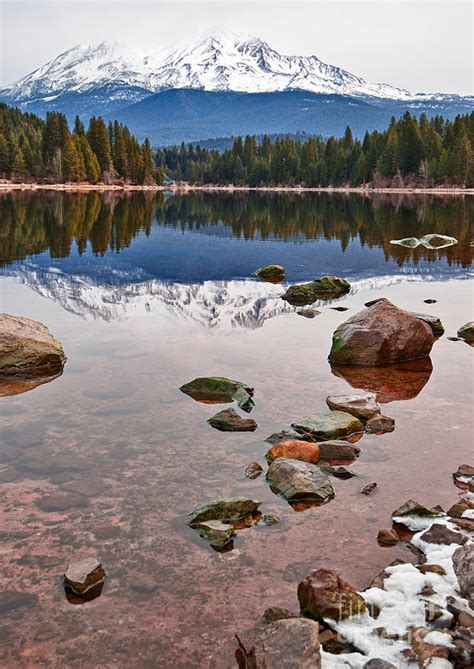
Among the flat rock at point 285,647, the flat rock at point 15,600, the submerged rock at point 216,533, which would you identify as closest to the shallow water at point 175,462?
the flat rock at point 15,600

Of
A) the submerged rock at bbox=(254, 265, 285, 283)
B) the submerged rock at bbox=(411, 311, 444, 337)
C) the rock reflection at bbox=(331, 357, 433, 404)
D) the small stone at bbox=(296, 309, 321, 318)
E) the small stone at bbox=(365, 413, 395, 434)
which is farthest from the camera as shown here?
the submerged rock at bbox=(254, 265, 285, 283)

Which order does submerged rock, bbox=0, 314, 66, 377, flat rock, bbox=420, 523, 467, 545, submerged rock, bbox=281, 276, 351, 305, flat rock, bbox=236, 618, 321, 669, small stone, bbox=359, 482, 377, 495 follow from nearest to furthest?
flat rock, bbox=236, 618, 321, 669
flat rock, bbox=420, 523, 467, 545
small stone, bbox=359, 482, 377, 495
submerged rock, bbox=0, 314, 66, 377
submerged rock, bbox=281, 276, 351, 305

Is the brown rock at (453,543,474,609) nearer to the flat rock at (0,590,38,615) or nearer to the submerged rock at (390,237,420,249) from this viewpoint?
the flat rock at (0,590,38,615)

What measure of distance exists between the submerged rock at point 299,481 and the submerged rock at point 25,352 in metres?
7.66

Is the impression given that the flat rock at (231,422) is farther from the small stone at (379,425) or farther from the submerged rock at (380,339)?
the submerged rock at (380,339)

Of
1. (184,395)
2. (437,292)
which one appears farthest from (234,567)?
(437,292)

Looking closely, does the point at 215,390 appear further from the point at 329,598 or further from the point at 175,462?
the point at 329,598

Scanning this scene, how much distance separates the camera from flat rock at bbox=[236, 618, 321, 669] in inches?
239

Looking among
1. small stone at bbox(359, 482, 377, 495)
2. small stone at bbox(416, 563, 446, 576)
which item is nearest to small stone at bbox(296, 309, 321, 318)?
small stone at bbox(359, 482, 377, 495)

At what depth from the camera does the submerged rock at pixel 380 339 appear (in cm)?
1753

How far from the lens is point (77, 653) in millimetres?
6730

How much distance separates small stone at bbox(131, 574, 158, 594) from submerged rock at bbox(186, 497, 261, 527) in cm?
126

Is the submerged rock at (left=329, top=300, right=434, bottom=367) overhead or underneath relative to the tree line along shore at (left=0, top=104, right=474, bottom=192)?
underneath

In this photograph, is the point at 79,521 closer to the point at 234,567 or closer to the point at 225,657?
the point at 234,567
